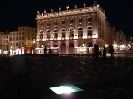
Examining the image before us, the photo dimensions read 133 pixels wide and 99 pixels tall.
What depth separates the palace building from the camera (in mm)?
75062

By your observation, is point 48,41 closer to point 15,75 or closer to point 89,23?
point 89,23

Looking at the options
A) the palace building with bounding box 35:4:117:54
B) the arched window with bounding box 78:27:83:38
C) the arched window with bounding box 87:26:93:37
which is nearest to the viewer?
the palace building with bounding box 35:4:117:54

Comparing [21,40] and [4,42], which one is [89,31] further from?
[4,42]

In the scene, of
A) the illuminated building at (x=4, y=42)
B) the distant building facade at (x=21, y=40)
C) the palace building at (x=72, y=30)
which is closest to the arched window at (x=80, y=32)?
the palace building at (x=72, y=30)

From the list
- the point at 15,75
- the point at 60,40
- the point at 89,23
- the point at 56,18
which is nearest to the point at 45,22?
the point at 56,18

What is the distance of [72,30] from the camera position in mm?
80562

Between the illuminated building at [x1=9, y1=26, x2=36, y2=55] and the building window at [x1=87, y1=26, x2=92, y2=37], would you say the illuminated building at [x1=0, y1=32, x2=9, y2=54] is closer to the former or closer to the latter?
the illuminated building at [x1=9, y1=26, x2=36, y2=55]

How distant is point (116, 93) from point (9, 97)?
2.71m

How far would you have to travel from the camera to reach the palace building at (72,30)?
246ft

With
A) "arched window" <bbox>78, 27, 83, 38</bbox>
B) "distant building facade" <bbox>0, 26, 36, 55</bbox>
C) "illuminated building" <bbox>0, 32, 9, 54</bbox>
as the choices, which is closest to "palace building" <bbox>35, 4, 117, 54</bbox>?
"arched window" <bbox>78, 27, 83, 38</bbox>

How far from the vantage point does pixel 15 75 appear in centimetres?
557

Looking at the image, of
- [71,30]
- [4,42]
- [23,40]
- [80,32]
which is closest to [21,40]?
[23,40]

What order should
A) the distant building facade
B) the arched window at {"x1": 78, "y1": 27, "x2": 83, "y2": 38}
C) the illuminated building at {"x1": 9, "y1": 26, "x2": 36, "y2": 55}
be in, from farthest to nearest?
the distant building facade < the illuminated building at {"x1": 9, "y1": 26, "x2": 36, "y2": 55} < the arched window at {"x1": 78, "y1": 27, "x2": 83, "y2": 38}

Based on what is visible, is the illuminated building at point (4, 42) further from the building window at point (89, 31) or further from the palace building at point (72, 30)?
the building window at point (89, 31)
